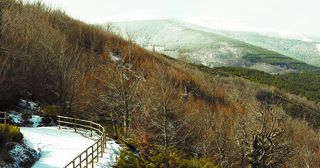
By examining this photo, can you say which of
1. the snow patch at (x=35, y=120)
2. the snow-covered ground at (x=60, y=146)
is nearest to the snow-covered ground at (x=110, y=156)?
the snow-covered ground at (x=60, y=146)

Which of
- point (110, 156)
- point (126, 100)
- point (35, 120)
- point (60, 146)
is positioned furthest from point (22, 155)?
point (126, 100)

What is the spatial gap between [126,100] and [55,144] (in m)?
14.2

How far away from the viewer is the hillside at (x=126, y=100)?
126ft

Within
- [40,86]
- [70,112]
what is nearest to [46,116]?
[70,112]

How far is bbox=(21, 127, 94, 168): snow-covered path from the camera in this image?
24.3 metres

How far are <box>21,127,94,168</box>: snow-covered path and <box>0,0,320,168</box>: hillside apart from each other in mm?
2875

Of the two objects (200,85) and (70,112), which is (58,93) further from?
(200,85)

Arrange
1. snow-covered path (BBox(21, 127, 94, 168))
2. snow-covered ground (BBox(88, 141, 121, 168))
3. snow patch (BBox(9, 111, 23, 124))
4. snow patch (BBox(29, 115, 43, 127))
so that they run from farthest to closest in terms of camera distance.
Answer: snow patch (BBox(29, 115, 43, 127)) < snow patch (BBox(9, 111, 23, 124)) < snow-covered ground (BBox(88, 141, 121, 168)) < snow-covered path (BBox(21, 127, 94, 168))

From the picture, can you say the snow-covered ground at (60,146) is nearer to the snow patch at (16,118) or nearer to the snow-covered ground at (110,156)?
the snow-covered ground at (110,156)

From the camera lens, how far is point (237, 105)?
72.1m

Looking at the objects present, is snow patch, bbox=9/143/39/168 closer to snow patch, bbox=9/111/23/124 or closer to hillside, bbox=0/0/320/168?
hillside, bbox=0/0/320/168

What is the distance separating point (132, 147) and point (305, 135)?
49.8 m

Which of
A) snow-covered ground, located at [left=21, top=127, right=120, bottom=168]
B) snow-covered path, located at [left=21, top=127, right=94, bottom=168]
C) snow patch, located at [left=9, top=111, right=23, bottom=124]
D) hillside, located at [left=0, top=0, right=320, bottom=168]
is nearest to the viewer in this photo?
snow-covered path, located at [left=21, top=127, right=94, bottom=168]

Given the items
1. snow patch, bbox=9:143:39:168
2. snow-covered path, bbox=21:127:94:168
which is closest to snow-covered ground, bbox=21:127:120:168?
snow-covered path, bbox=21:127:94:168
